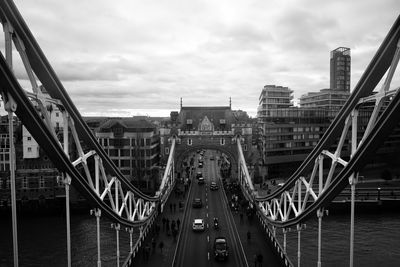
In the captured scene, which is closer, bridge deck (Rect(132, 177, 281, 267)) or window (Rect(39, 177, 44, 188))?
bridge deck (Rect(132, 177, 281, 267))

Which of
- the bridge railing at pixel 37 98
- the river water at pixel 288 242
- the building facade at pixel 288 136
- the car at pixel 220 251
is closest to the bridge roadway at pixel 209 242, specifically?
the car at pixel 220 251

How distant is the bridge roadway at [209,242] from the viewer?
885 inches

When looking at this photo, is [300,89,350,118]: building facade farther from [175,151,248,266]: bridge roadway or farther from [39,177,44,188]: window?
[39,177,44,188]: window

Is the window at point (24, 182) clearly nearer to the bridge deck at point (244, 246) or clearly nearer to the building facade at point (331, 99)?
the bridge deck at point (244, 246)

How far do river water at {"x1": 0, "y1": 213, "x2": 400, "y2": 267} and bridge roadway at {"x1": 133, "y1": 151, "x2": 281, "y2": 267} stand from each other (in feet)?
7.50

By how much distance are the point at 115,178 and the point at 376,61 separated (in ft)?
38.7

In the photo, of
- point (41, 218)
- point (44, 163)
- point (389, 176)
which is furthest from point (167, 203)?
point (389, 176)

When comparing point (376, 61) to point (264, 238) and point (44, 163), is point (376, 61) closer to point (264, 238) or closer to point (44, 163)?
point (264, 238)

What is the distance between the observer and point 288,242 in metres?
27.2

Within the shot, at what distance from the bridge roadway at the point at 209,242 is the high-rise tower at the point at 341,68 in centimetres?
6164

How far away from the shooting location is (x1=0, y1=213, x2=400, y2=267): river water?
24.5m

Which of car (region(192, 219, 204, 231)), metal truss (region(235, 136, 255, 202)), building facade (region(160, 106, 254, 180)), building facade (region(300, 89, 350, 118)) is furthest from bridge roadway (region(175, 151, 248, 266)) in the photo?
building facade (region(300, 89, 350, 118))

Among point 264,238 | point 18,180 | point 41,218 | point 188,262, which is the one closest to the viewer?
point 188,262

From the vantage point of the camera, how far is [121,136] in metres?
50.2
